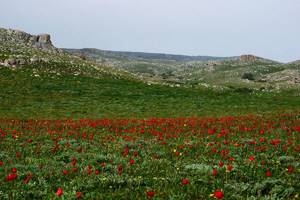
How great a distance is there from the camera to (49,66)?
65688mm

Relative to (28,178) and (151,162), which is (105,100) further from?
→ (28,178)

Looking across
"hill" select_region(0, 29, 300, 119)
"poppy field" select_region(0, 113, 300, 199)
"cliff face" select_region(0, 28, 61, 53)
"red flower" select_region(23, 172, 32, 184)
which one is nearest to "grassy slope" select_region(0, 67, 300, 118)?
"hill" select_region(0, 29, 300, 119)

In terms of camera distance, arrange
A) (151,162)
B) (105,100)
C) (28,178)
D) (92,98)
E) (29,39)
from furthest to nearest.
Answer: (29,39)
(92,98)
(105,100)
(151,162)
(28,178)

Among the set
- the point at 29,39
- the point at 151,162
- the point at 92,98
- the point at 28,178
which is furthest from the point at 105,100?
the point at 29,39

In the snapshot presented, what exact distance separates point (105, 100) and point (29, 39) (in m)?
67.6

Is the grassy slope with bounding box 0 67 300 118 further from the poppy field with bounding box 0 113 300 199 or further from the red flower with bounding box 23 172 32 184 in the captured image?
the red flower with bounding box 23 172 32 184

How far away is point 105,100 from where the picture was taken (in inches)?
1826

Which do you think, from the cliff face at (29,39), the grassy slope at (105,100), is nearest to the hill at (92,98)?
the grassy slope at (105,100)

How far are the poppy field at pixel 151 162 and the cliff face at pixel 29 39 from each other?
8280cm

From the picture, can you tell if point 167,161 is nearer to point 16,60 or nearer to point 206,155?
point 206,155

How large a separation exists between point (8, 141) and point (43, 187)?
7871mm

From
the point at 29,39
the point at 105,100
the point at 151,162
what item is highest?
the point at 29,39

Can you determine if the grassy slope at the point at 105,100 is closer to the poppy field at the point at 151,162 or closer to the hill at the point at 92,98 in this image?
the hill at the point at 92,98

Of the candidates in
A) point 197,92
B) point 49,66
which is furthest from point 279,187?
point 49,66
